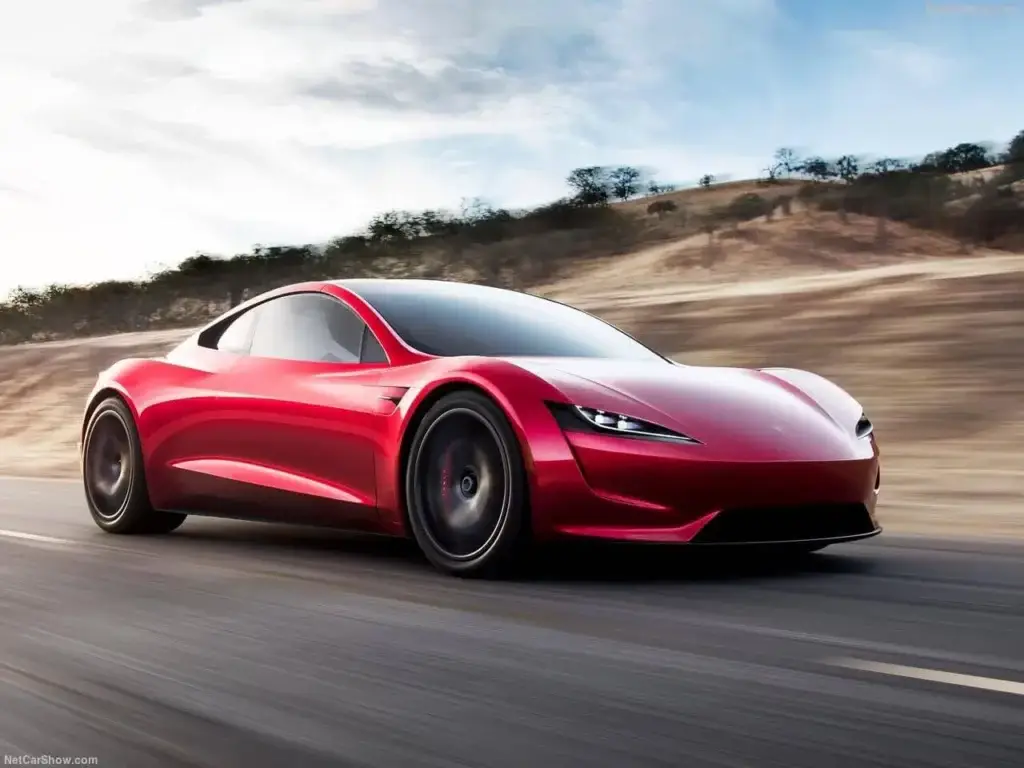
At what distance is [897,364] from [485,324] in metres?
7.69

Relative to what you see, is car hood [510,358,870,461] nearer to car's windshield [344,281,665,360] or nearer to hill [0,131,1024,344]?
car's windshield [344,281,665,360]

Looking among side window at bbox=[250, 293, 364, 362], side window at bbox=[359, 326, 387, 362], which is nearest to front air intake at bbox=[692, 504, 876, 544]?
side window at bbox=[359, 326, 387, 362]

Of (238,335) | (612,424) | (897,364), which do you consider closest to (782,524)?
(612,424)

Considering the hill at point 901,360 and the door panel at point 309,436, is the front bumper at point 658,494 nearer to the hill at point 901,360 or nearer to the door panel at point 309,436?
the door panel at point 309,436

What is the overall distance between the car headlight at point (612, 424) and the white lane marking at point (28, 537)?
3.39 m

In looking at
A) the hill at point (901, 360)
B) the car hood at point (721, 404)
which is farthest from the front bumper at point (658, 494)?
the hill at point (901, 360)

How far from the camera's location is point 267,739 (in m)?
3.66

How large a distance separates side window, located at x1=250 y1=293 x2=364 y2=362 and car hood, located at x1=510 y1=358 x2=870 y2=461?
39.9 inches

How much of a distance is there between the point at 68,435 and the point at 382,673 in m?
19.0

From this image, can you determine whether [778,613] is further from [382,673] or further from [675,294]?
[675,294]

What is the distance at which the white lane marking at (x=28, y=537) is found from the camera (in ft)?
26.8

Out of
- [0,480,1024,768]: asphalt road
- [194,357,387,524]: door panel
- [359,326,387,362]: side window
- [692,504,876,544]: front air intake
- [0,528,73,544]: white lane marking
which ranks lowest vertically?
[0,528,73,544]: white lane marking

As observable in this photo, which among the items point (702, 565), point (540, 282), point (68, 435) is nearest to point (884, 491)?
point (702, 565)

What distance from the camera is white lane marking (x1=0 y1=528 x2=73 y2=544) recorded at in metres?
8.17
